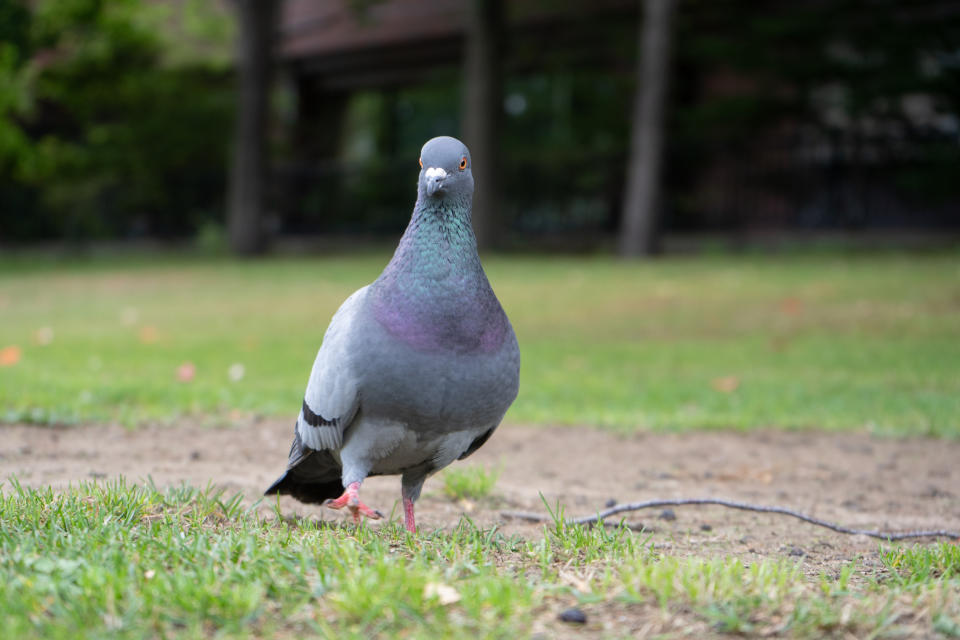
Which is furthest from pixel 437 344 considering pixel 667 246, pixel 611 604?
pixel 667 246

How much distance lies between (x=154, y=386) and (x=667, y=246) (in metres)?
12.8

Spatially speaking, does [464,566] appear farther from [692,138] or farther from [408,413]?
[692,138]

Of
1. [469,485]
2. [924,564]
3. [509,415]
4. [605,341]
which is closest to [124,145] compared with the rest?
[605,341]

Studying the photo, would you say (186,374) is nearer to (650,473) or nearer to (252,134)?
(650,473)

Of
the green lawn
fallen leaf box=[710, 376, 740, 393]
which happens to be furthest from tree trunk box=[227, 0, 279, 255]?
fallen leaf box=[710, 376, 740, 393]

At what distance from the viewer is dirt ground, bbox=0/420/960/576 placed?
162 inches

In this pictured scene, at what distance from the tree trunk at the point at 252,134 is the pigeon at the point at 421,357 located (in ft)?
56.5

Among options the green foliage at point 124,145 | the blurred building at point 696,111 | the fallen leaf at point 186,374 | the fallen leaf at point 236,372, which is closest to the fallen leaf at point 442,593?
the fallen leaf at point 186,374

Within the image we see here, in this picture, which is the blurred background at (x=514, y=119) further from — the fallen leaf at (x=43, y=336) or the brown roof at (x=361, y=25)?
the fallen leaf at (x=43, y=336)

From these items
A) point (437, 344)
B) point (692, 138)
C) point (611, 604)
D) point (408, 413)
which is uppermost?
point (692, 138)

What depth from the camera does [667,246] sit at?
60.0 ft

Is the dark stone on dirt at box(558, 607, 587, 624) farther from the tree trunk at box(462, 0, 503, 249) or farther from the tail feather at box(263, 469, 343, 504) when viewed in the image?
the tree trunk at box(462, 0, 503, 249)

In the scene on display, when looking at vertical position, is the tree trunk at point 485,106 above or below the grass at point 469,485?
above

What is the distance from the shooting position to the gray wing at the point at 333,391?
336cm
